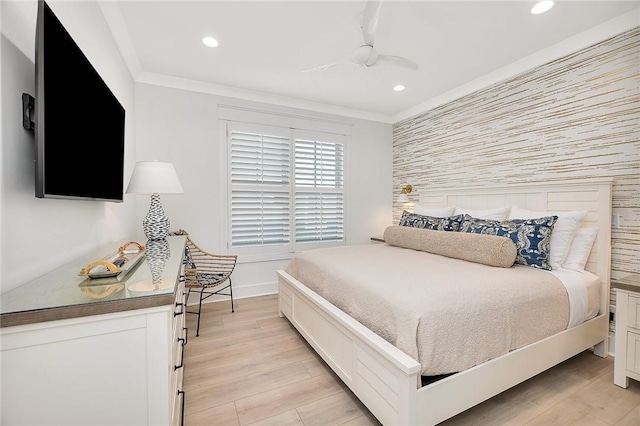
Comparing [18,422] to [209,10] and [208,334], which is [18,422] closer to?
[208,334]

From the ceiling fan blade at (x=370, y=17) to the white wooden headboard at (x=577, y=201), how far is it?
Answer: 82.0 inches

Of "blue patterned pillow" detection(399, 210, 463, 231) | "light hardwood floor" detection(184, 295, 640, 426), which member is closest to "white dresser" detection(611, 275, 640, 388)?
"light hardwood floor" detection(184, 295, 640, 426)

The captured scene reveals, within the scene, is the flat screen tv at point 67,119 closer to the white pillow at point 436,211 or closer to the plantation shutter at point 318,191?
the plantation shutter at point 318,191

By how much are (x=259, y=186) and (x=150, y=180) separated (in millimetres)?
1653

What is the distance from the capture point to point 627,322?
1862 millimetres

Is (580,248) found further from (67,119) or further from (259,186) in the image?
(67,119)

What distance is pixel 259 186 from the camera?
3.70m

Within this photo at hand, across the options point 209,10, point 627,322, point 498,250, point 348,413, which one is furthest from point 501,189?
point 209,10

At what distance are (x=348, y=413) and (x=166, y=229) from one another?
6.38 feet

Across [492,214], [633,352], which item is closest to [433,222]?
[492,214]

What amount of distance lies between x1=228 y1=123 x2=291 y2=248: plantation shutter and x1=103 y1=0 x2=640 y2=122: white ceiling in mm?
608

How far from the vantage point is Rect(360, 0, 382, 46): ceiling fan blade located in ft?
5.52

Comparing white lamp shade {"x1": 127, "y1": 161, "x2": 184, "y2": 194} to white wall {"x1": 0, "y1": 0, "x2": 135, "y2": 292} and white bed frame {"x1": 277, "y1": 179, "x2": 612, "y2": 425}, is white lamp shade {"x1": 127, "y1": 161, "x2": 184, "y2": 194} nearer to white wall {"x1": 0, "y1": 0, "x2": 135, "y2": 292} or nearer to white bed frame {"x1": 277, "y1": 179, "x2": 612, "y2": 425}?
white wall {"x1": 0, "y1": 0, "x2": 135, "y2": 292}

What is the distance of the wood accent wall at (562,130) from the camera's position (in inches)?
85.5
